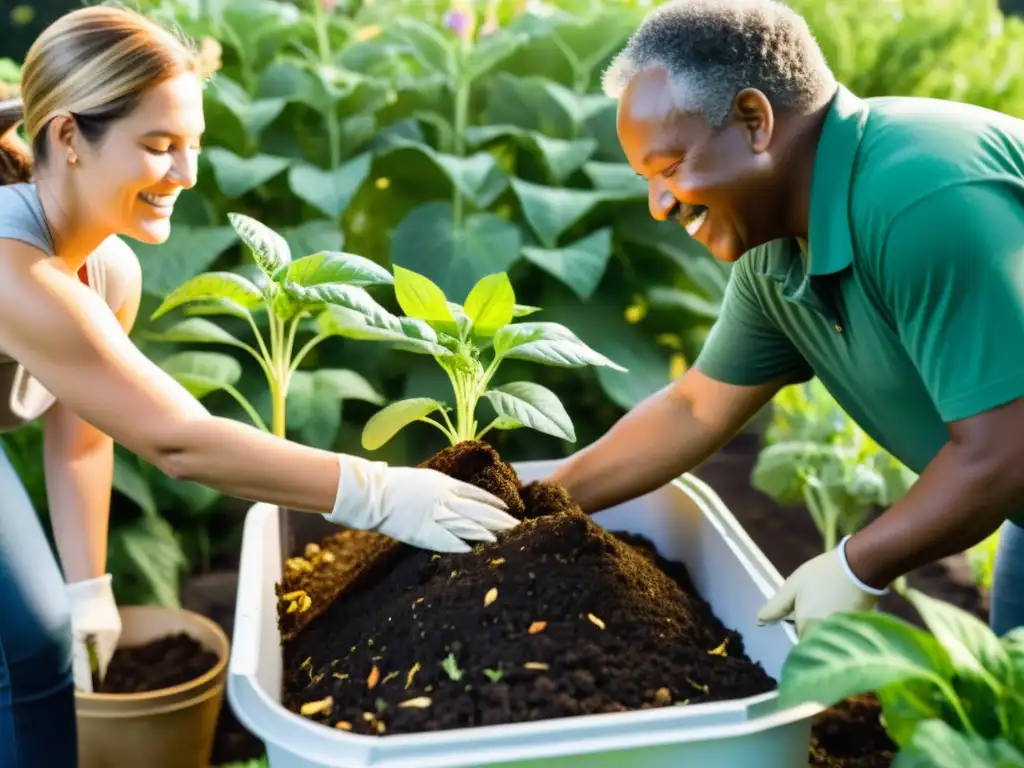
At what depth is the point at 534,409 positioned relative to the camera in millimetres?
1062

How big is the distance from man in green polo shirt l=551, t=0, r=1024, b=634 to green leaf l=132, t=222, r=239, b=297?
115cm

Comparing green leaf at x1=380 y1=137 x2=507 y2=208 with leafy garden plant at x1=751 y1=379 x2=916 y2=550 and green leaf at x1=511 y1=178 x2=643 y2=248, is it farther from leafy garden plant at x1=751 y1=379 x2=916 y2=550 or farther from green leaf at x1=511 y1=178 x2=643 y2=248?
leafy garden plant at x1=751 y1=379 x2=916 y2=550

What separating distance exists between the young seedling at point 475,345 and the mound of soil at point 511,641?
13cm

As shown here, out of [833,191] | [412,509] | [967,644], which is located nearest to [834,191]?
[833,191]

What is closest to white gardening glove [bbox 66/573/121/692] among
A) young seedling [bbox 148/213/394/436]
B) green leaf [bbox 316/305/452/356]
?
young seedling [bbox 148/213/394/436]

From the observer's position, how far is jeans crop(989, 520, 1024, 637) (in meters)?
1.21

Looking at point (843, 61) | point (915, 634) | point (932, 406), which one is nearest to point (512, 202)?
point (843, 61)

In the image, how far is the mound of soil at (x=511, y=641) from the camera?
2.64ft

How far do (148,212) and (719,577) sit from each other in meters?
0.76

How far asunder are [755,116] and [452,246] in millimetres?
1110

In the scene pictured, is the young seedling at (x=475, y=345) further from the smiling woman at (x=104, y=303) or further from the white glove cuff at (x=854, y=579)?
the white glove cuff at (x=854, y=579)

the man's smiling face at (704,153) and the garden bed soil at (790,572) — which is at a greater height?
the man's smiling face at (704,153)

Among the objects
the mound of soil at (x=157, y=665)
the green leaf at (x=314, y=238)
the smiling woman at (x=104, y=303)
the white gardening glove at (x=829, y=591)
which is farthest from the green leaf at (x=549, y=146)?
the white gardening glove at (x=829, y=591)

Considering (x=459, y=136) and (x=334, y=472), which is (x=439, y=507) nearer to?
(x=334, y=472)
